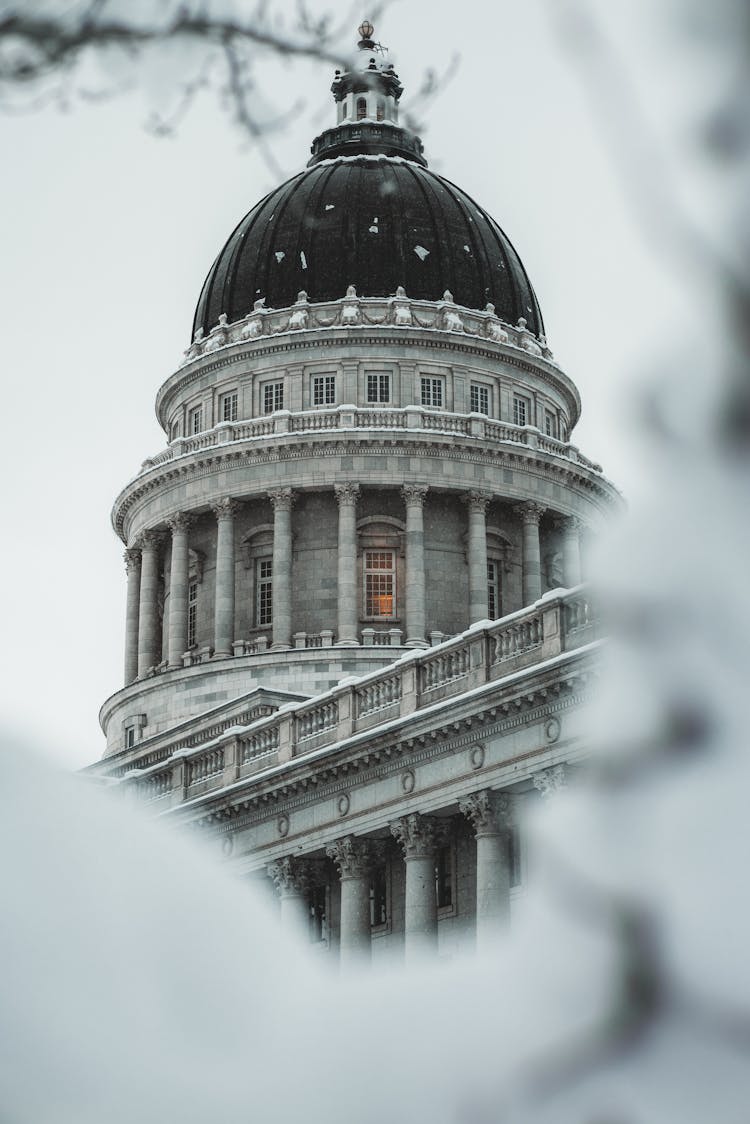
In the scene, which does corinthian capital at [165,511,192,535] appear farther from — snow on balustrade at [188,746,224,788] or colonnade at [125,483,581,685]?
snow on balustrade at [188,746,224,788]

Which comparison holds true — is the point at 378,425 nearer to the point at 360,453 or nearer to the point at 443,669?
the point at 360,453

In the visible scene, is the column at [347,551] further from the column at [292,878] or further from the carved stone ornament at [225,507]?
the column at [292,878]

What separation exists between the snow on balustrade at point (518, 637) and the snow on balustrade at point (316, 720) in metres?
6.25

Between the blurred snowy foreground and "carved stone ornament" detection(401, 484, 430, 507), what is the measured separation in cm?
6202

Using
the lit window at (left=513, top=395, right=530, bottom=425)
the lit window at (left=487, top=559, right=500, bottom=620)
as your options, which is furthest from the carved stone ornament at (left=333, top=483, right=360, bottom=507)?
the lit window at (left=513, top=395, right=530, bottom=425)

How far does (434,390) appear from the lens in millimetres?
68938

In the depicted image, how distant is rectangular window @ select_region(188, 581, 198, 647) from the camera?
67.6 m

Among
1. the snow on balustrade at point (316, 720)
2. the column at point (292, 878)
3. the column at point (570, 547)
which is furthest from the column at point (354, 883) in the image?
the column at point (570, 547)

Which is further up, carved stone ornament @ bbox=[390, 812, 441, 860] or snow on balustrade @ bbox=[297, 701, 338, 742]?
snow on balustrade @ bbox=[297, 701, 338, 742]

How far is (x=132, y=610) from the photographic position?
7150 centimetres

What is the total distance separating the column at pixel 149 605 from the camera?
6938 cm

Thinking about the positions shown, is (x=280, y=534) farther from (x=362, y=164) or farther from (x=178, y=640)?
(x=362, y=164)

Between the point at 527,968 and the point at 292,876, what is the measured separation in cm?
4048

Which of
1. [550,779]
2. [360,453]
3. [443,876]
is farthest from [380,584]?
[550,779]
